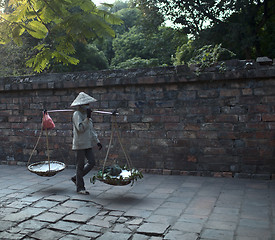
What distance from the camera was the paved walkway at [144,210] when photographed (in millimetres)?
3844

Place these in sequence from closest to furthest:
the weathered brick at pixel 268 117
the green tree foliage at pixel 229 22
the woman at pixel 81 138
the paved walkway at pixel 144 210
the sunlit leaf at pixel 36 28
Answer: the paved walkway at pixel 144 210 < the sunlit leaf at pixel 36 28 < the woman at pixel 81 138 < the weathered brick at pixel 268 117 < the green tree foliage at pixel 229 22

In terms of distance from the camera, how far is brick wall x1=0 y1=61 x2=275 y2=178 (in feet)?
21.0

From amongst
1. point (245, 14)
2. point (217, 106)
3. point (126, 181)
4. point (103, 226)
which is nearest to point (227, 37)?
point (245, 14)

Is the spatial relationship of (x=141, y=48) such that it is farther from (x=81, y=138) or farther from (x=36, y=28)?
(x=36, y=28)

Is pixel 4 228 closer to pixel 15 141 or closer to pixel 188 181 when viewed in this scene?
pixel 188 181

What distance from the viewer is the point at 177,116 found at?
22.9 feet

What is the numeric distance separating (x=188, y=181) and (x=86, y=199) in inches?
84.0

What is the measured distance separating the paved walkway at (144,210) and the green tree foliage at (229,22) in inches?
457

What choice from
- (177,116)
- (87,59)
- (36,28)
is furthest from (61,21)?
(87,59)

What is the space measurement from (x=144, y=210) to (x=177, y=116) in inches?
109


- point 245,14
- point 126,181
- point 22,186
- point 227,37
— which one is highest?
point 245,14

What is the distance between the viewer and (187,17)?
19.1 metres

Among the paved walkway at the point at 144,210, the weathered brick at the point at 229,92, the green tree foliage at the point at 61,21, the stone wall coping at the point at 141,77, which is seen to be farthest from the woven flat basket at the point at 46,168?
the weathered brick at the point at 229,92

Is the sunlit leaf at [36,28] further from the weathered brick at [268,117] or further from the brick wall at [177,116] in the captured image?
the weathered brick at [268,117]
